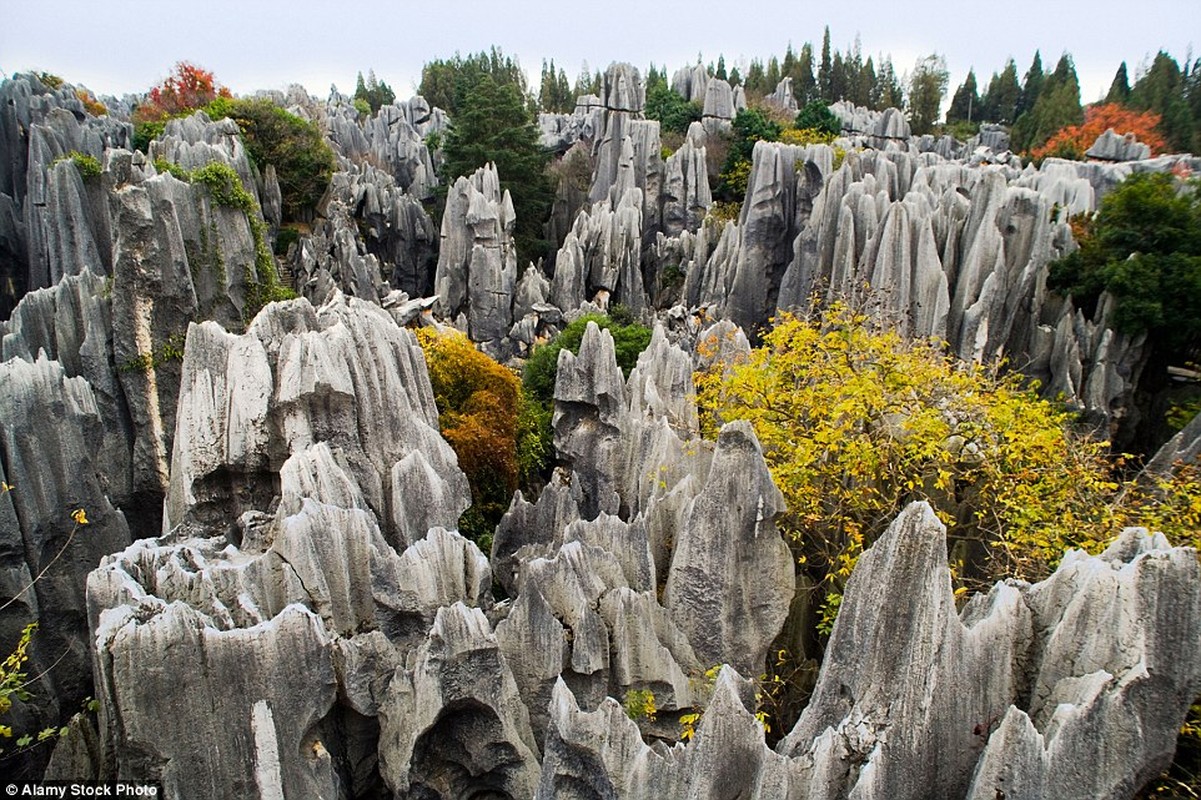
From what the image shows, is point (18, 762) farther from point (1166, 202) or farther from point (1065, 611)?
point (1166, 202)

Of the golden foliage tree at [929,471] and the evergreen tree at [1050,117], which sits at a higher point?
the evergreen tree at [1050,117]

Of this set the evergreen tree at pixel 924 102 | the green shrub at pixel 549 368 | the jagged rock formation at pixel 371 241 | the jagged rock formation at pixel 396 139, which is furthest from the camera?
the evergreen tree at pixel 924 102

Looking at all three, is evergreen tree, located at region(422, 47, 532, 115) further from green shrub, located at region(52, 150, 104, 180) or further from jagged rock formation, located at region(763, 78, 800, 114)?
green shrub, located at region(52, 150, 104, 180)

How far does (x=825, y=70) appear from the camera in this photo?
76.6 metres

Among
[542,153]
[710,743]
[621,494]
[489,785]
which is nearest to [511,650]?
[489,785]

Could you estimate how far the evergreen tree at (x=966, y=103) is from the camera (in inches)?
3086

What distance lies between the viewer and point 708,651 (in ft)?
31.7

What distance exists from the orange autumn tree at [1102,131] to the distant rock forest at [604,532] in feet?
100

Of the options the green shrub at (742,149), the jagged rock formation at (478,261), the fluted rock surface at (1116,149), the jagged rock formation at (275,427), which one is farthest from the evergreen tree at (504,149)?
the fluted rock surface at (1116,149)

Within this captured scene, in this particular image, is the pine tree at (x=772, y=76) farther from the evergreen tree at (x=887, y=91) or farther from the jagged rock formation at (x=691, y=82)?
the jagged rock formation at (x=691, y=82)

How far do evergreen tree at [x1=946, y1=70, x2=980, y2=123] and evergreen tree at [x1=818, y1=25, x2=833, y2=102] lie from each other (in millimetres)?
13838

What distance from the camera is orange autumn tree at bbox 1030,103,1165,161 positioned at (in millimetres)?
49553

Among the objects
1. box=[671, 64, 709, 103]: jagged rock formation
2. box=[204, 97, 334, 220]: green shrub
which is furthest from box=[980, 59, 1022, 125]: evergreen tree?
box=[204, 97, 334, 220]: green shrub

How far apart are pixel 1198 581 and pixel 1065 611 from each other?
2.99 feet
